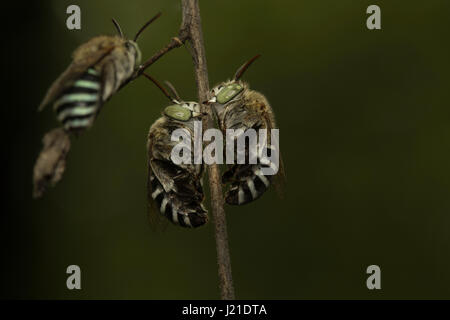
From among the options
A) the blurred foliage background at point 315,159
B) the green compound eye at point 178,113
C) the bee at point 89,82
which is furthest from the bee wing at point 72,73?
the blurred foliage background at point 315,159

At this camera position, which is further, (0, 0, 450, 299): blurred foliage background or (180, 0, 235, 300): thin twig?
(0, 0, 450, 299): blurred foliage background

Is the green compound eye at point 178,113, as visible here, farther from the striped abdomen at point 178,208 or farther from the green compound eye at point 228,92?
the striped abdomen at point 178,208

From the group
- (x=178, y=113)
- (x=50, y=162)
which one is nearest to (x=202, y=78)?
(x=178, y=113)

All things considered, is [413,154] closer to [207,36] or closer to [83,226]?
[207,36]

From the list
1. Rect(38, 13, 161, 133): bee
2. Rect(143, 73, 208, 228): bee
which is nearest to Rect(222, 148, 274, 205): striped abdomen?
Rect(143, 73, 208, 228): bee

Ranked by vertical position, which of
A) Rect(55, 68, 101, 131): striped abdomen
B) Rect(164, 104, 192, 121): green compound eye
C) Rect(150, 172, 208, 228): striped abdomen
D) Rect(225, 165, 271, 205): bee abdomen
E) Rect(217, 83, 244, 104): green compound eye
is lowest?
→ Rect(150, 172, 208, 228): striped abdomen

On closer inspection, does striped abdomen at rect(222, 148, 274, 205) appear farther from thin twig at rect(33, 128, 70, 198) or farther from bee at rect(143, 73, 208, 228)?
thin twig at rect(33, 128, 70, 198)
